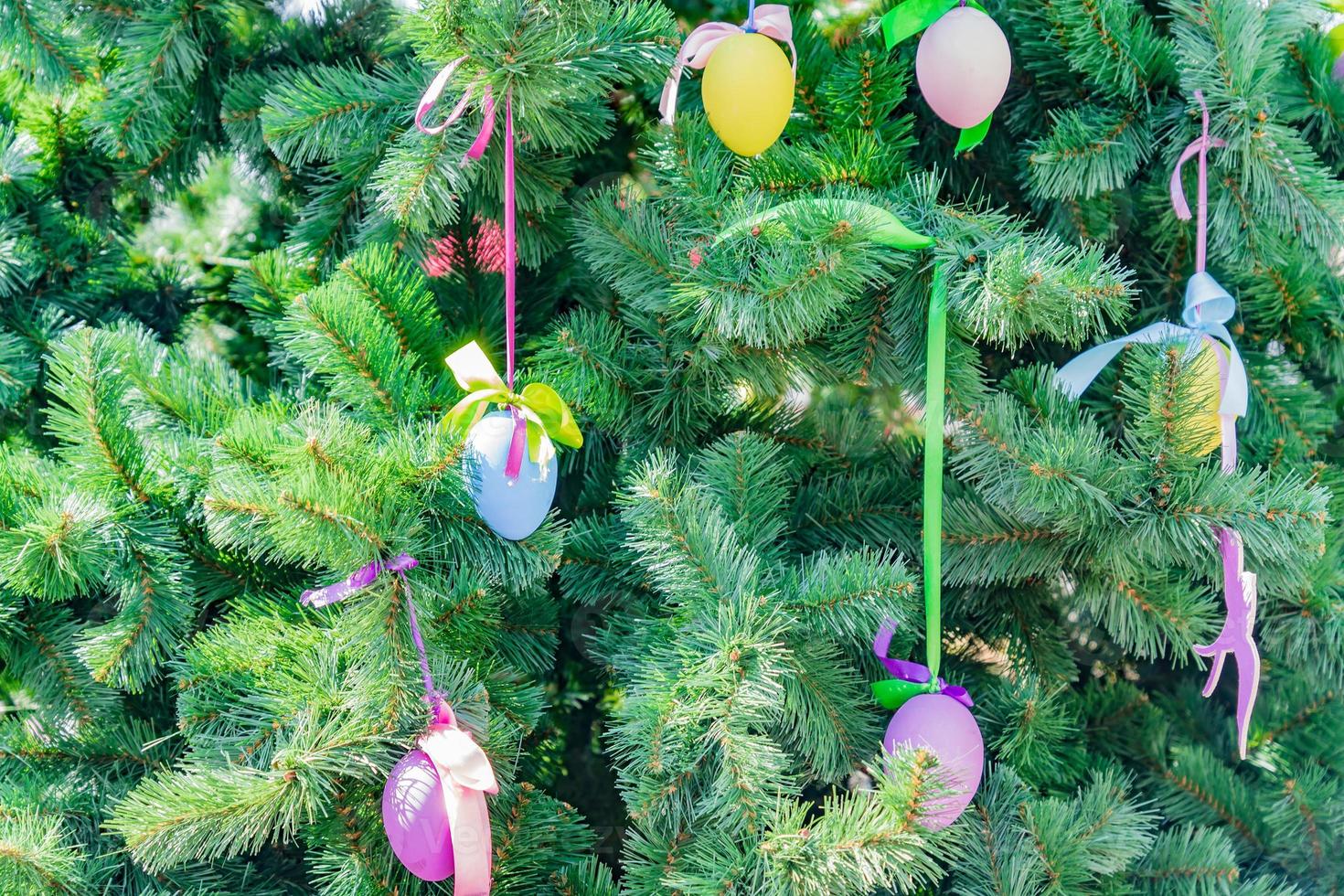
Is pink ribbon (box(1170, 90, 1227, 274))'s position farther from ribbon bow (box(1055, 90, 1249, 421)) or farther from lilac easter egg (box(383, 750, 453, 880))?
lilac easter egg (box(383, 750, 453, 880))

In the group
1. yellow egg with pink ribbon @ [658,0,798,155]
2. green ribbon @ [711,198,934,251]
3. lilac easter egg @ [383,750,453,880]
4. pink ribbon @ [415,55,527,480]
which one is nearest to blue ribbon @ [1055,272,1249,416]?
green ribbon @ [711,198,934,251]

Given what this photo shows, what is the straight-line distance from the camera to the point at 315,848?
2.31 ft

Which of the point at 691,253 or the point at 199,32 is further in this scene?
the point at 199,32

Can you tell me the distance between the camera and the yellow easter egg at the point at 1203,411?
0.67 m

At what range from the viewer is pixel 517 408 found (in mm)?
672

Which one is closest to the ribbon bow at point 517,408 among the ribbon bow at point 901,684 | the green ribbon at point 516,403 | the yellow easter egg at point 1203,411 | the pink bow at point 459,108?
the green ribbon at point 516,403

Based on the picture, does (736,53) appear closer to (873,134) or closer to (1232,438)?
(873,134)

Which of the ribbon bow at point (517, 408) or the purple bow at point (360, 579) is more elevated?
the ribbon bow at point (517, 408)

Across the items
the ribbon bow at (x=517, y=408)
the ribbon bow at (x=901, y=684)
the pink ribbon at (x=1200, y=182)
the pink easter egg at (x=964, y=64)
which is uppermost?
the pink easter egg at (x=964, y=64)

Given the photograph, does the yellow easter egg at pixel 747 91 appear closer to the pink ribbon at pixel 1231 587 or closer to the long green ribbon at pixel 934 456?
the long green ribbon at pixel 934 456

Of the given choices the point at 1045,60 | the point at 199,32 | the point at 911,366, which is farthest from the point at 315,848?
the point at 1045,60

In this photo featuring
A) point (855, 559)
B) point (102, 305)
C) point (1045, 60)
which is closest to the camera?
point (855, 559)

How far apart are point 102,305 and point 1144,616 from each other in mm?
866

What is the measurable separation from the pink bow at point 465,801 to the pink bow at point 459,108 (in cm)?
37
